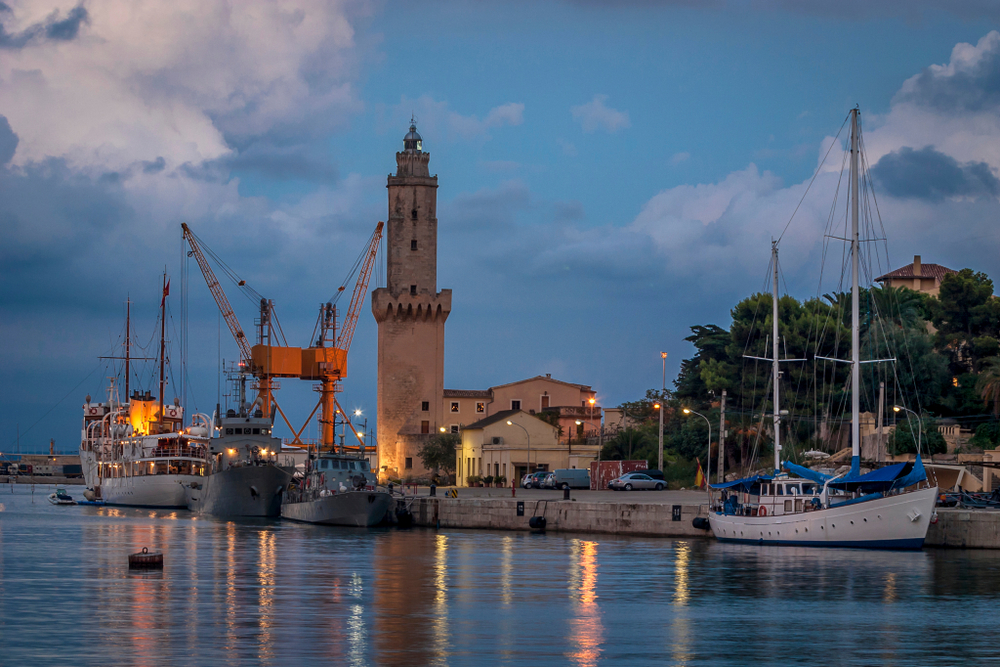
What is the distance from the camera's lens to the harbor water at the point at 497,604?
21.7 metres

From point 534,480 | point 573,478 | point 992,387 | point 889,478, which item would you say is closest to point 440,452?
point 534,480

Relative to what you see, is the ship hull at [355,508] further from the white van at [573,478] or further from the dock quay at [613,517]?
the white van at [573,478]

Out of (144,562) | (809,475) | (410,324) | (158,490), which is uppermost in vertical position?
(410,324)

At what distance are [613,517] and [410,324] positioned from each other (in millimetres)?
56039

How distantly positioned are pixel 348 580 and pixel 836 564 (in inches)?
608

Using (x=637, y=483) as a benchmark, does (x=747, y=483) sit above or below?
above

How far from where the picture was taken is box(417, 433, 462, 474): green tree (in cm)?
9738

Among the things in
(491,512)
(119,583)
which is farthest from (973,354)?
(119,583)

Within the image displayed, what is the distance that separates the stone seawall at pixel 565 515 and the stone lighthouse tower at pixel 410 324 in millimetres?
41422

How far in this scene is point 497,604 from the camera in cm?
2822

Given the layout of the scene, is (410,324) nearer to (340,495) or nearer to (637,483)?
(637,483)

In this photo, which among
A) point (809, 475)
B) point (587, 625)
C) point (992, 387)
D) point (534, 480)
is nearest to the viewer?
point (587, 625)

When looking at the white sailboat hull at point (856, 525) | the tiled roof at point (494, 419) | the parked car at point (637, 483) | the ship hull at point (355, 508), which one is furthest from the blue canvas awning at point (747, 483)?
the tiled roof at point (494, 419)

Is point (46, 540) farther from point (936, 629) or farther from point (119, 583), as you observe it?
point (936, 629)
